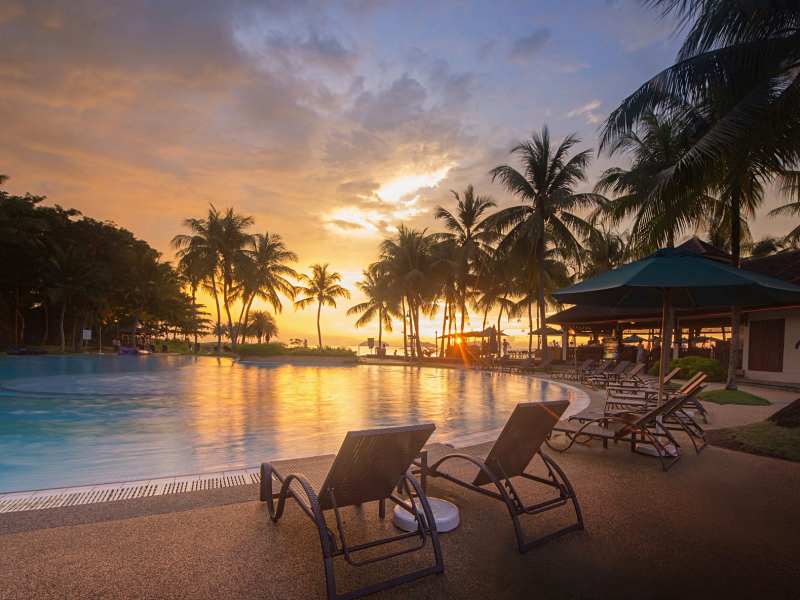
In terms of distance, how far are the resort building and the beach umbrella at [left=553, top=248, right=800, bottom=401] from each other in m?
4.76

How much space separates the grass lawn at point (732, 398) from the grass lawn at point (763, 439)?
12.3 ft

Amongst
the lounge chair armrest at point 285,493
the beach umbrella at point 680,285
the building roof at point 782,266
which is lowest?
the lounge chair armrest at point 285,493

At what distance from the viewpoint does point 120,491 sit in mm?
3838

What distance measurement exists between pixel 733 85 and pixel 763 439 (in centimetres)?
609

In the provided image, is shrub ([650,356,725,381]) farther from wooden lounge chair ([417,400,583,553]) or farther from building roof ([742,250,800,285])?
wooden lounge chair ([417,400,583,553])

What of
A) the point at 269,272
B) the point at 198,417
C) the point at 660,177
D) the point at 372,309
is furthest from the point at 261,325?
the point at 660,177

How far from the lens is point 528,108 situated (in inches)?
492

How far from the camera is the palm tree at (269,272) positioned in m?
33.2

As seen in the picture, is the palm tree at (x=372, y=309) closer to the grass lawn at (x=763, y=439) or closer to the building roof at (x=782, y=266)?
the building roof at (x=782, y=266)

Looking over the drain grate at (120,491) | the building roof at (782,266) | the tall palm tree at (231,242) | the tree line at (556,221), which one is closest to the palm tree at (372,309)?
the tree line at (556,221)

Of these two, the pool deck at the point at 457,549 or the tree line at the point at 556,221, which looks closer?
the pool deck at the point at 457,549

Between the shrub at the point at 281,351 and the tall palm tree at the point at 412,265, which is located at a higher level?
the tall palm tree at the point at 412,265

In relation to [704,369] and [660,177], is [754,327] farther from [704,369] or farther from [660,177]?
[660,177]

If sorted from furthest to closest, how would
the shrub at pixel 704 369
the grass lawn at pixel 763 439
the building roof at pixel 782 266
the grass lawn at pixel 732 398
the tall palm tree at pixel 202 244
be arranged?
the tall palm tree at pixel 202 244 < the building roof at pixel 782 266 < the shrub at pixel 704 369 < the grass lawn at pixel 732 398 < the grass lawn at pixel 763 439
